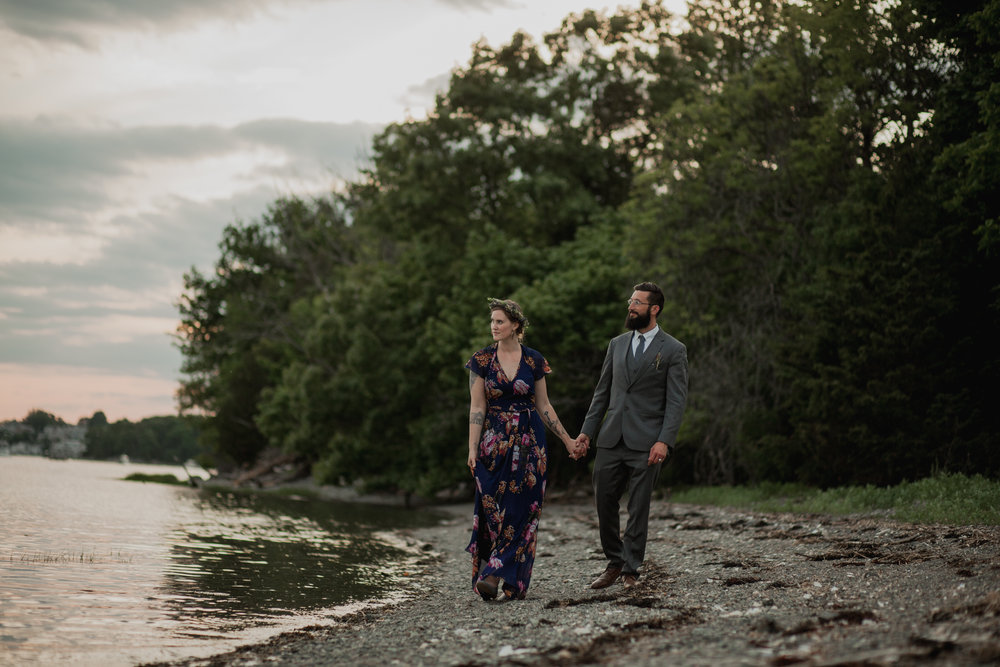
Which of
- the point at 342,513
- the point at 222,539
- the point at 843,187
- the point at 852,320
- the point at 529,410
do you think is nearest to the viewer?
the point at 529,410

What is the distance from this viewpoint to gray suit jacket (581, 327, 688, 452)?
25.9 feet

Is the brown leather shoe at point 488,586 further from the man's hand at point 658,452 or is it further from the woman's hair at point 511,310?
the woman's hair at point 511,310

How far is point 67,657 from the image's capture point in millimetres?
6637

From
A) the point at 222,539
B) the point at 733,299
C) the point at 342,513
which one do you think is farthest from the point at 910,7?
the point at 342,513

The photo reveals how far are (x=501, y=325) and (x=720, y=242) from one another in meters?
17.2

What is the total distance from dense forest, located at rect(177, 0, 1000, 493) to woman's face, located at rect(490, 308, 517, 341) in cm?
1096

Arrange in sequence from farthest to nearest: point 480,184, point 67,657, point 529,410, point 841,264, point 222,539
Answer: point 480,184, point 841,264, point 222,539, point 529,410, point 67,657

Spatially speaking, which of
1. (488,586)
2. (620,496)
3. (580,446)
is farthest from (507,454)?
(488,586)

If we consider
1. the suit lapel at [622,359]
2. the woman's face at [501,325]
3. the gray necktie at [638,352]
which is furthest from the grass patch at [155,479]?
the gray necktie at [638,352]

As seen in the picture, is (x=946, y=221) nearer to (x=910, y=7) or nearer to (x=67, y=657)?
(x=910, y=7)

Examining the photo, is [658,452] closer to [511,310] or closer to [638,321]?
[638,321]

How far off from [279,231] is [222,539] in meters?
A: 47.7

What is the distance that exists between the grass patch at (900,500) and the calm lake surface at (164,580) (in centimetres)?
698

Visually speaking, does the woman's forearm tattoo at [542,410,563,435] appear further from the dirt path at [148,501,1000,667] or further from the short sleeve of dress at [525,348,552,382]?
the dirt path at [148,501,1000,667]
